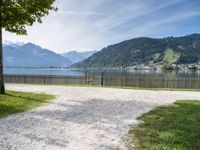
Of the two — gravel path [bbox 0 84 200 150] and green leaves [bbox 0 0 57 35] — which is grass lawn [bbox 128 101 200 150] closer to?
gravel path [bbox 0 84 200 150]

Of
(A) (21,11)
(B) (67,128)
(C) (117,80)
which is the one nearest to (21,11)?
(A) (21,11)

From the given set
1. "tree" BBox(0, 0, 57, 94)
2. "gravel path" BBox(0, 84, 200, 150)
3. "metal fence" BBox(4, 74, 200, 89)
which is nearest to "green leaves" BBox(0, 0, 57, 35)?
"tree" BBox(0, 0, 57, 94)

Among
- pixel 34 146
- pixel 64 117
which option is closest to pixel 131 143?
pixel 34 146

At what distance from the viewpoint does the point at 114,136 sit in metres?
11.0

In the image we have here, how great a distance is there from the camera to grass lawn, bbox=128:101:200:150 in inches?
394

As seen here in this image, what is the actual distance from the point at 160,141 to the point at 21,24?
16725mm

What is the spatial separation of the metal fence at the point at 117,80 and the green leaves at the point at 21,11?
1773 centimetres

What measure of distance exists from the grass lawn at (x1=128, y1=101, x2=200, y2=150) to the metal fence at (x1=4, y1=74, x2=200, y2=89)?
2223cm

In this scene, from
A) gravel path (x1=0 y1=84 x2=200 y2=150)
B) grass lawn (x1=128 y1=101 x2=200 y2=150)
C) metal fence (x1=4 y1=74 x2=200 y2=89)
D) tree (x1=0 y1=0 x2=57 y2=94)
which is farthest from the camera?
metal fence (x1=4 y1=74 x2=200 y2=89)

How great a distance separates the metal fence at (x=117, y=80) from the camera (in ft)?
128

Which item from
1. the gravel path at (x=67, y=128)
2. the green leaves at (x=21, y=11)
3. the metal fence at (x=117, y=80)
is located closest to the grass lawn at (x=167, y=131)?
the gravel path at (x=67, y=128)

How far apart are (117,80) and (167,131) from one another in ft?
92.8

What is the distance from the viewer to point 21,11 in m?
21.6

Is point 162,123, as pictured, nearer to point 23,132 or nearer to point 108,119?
point 108,119
